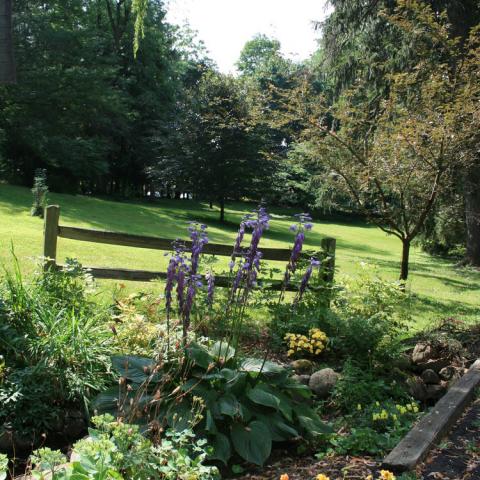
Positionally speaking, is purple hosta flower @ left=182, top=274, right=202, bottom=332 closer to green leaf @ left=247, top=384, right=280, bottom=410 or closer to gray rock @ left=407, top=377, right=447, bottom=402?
green leaf @ left=247, top=384, right=280, bottom=410

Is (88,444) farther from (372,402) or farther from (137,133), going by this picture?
(137,133)

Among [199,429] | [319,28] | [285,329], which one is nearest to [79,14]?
[319,28]

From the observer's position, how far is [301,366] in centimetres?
509

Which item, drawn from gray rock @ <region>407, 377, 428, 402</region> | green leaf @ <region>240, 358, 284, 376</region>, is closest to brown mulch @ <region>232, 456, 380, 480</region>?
green leaf @ <region>240, 358, 284, 376</region>

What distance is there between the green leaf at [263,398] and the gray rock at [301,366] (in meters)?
1.34

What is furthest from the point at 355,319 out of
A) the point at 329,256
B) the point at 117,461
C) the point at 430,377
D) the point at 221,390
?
the point at 117,461

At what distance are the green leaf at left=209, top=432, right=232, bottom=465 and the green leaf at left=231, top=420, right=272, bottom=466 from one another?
0.06 m

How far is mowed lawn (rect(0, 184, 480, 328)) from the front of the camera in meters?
10.1

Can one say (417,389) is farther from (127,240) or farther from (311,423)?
(127,240)

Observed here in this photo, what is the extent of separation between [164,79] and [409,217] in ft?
85.0

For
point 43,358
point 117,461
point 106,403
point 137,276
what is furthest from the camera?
point 137,276

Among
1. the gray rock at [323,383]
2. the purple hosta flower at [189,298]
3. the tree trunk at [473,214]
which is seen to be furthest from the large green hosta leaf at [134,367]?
the tree trunk at [473,214]

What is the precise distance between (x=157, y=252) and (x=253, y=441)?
10.5 meters

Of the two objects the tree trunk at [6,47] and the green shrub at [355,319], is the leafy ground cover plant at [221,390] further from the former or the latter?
the tree trunk at [6,47]
